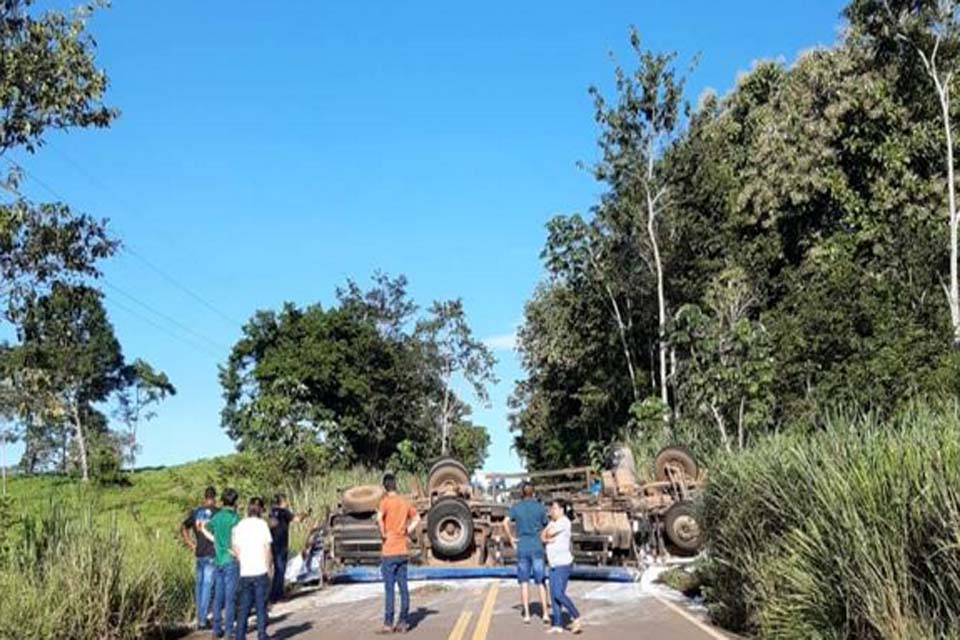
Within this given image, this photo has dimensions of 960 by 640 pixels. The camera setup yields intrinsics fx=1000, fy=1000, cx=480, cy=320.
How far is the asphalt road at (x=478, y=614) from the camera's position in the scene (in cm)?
1312

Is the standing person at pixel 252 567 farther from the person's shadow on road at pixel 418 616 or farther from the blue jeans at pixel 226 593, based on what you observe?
the person's shadow on road at pixel 418 616

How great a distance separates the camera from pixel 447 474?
26672 millimetres

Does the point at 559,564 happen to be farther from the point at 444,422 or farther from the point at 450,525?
the point at 444,422

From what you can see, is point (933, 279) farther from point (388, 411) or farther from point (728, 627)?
point (388, 411)

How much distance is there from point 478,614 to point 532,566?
1395 mm

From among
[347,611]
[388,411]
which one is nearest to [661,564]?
[347,611]

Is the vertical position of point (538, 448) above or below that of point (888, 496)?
above

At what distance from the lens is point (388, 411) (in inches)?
2486

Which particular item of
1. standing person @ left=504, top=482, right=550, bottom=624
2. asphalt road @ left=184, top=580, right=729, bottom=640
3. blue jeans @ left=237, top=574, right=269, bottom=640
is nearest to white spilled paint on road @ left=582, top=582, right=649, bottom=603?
asphalt road @ left=184, top=580, right=729, bottom=640

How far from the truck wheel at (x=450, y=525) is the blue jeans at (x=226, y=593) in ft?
30.4

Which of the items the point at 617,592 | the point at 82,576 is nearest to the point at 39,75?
the point at 82,576

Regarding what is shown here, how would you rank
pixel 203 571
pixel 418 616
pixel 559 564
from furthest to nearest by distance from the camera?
pixel 418 616 < pixel 203 571 < pixel 559 564

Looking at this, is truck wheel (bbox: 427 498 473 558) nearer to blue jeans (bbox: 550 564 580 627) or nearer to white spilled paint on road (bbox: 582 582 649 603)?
white spilled paint on road (bbox: 582 582 649 603)

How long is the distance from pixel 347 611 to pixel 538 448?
205ft
